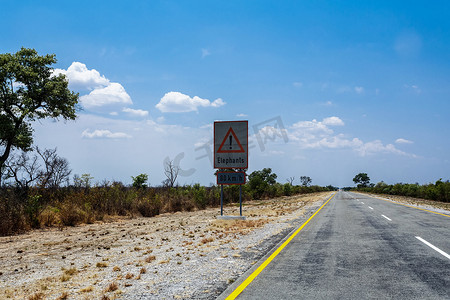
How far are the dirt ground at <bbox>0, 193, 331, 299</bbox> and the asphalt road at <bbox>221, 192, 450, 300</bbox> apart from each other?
907 mm

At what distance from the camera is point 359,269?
5.93m

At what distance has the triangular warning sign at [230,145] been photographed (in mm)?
14367

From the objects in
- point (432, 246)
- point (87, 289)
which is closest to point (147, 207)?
point (87, 289)

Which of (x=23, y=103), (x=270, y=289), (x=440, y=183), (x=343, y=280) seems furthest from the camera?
(x=440, y=183)

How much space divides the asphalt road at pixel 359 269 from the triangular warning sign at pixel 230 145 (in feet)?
18.5

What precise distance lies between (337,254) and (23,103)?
29.6 metres

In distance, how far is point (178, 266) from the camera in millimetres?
6527

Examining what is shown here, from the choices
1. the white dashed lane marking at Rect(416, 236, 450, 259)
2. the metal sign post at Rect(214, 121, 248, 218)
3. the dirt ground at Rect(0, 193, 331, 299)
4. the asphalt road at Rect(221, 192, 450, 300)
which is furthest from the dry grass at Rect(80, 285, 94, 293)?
the metal sign post at Rect(214, 121, 248, 218)

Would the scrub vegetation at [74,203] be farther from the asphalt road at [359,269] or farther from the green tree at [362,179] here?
the green tree at [362,179]

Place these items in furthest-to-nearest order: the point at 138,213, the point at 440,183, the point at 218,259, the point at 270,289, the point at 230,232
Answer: the point at 440,183 < the point at 138,213 < the point at 230,232 < the point at 218,259 < the point at 270,289

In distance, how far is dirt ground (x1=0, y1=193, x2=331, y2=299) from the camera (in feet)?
16.6

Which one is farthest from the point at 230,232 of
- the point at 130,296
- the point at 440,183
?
the point at 440,183

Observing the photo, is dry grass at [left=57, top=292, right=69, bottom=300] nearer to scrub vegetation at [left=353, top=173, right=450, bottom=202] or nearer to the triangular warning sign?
the triangular warning sign

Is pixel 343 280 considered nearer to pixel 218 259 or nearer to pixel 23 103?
pixel 218 259
